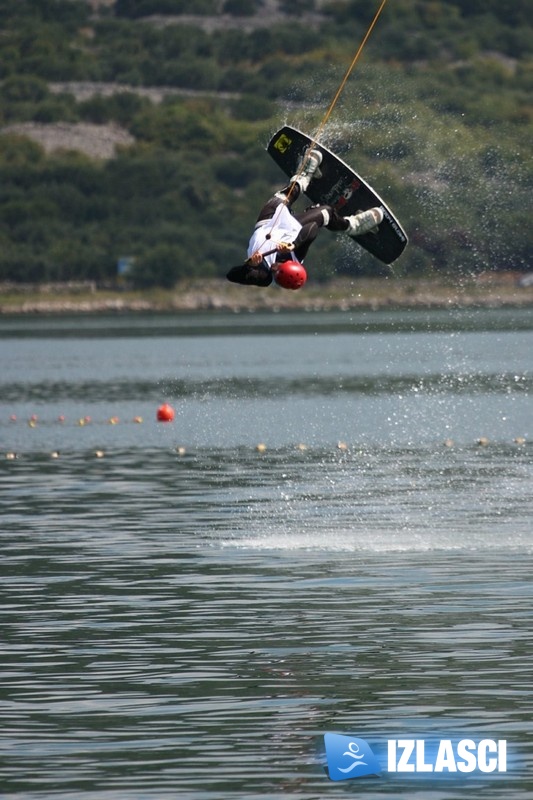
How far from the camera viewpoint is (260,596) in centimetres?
1573

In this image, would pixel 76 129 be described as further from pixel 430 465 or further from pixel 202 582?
pixel 202 582

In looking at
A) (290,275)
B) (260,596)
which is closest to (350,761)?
(260,596)

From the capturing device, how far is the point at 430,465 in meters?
27.2

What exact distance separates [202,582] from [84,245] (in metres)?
96.9

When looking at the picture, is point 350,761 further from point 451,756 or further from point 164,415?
point 164,415

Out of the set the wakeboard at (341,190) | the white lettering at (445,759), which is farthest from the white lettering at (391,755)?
the wakeboard at (341,190)

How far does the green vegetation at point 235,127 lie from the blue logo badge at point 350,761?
102ft

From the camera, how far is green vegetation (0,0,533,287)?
56562 mm

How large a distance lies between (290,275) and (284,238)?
80 centimetres

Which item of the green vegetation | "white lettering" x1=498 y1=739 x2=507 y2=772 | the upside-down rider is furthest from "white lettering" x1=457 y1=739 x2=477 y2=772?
the green vegetation

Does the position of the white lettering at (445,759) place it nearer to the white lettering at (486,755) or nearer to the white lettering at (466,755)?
the white lettering at (466,755)

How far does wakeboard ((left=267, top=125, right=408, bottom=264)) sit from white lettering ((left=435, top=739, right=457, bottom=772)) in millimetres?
8162

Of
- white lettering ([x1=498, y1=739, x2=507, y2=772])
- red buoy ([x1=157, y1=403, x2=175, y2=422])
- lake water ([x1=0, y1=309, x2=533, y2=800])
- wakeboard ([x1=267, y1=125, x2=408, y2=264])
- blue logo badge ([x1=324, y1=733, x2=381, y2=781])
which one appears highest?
wakeboard ([x1=267, y1=125, x2=408, y2=264])

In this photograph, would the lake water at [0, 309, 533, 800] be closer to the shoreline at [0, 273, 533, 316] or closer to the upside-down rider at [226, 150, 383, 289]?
the upside-down rider at [226, 150, 383, 289]
